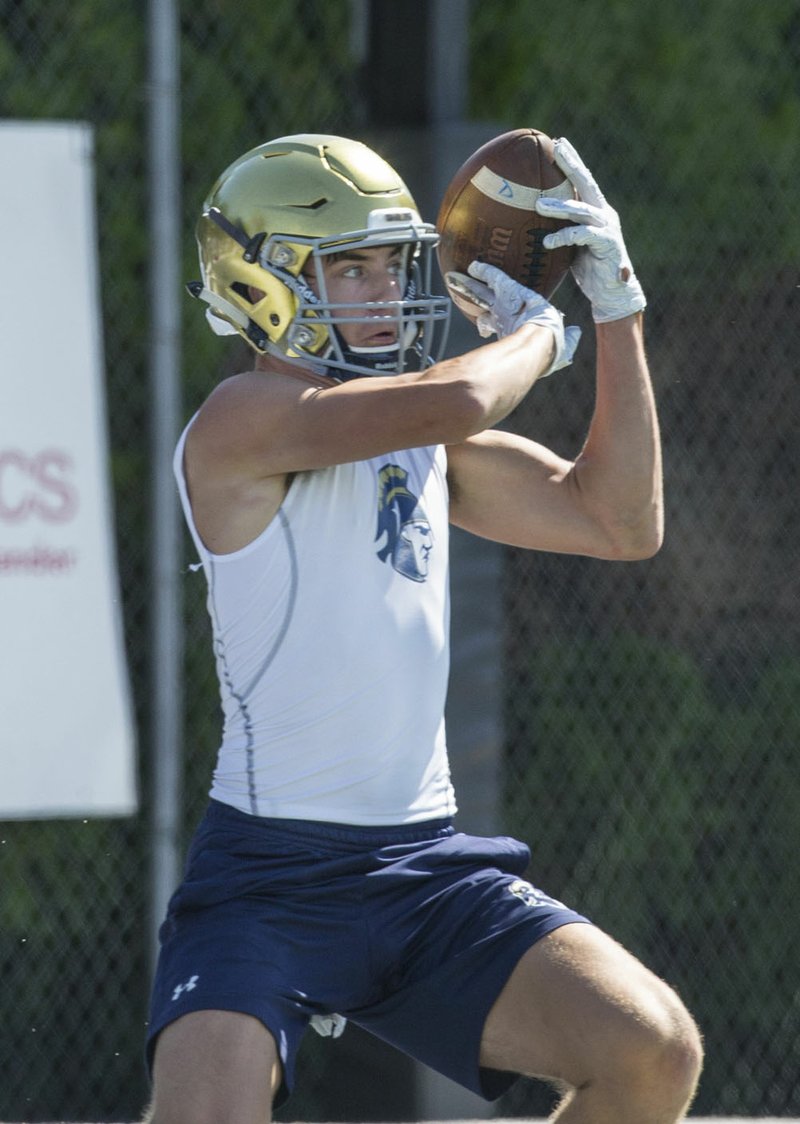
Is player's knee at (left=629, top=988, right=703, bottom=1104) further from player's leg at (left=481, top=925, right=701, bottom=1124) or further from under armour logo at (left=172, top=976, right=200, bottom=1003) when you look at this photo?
under armour logo at (left=172, top=976, right=200, bottom=1003)

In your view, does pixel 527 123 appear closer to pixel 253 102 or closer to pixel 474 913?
pixel 253 102

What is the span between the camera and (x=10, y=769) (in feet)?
14.2

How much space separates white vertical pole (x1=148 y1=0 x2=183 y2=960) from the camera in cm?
449

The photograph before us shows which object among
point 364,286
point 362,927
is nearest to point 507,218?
point 364,286

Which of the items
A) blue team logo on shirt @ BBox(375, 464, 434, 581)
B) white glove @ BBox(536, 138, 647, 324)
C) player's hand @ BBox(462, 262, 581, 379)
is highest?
white glove @ BBox(536, 138, 647, 324)

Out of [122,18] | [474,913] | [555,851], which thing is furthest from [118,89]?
[474,913]

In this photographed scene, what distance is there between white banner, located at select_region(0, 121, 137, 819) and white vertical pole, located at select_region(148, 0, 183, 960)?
0.35 ft

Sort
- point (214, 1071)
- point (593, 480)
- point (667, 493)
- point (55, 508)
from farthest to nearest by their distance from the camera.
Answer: point (667, 493)
point (55, 508)
point (593, 480)
point (214, 1071)

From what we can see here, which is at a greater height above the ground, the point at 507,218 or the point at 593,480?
the point at 507,218

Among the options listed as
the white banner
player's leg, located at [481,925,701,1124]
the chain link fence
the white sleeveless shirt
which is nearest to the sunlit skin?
the white sleeveless shirt

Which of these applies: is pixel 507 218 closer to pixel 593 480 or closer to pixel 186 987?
pixel 593 480

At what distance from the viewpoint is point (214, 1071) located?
2477 mm

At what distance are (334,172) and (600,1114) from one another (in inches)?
60.0

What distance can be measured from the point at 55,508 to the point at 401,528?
1751 mm
